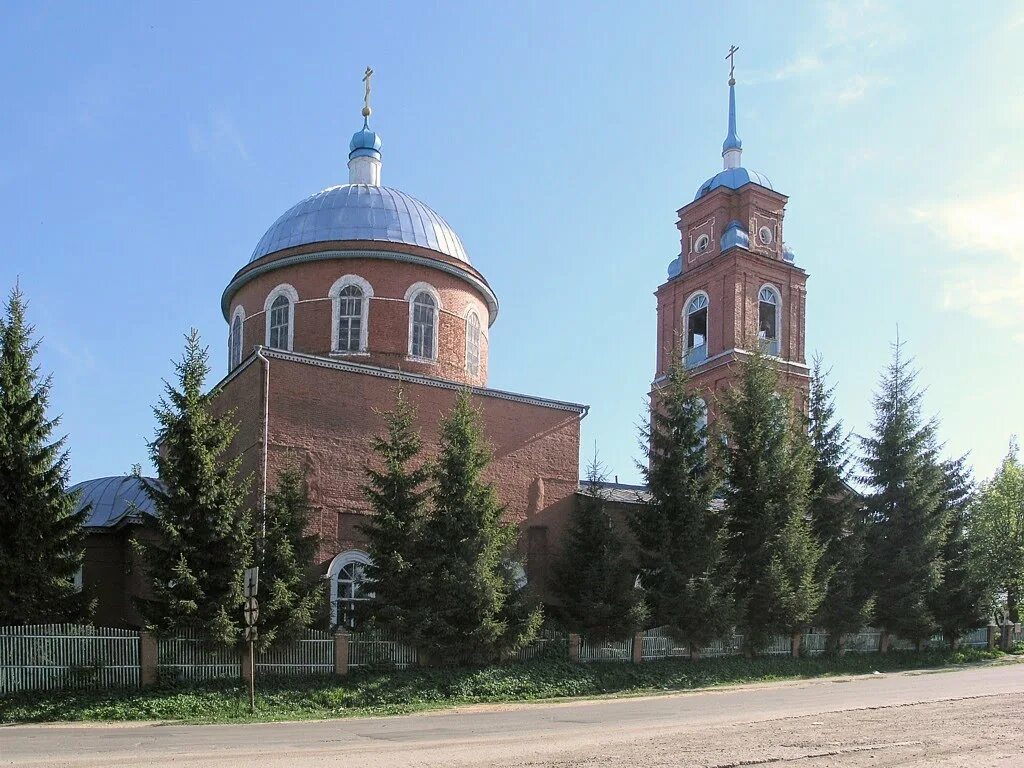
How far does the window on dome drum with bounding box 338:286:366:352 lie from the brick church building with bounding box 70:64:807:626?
1.0 inches

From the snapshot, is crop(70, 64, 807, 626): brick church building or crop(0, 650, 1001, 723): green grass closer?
crop(0, 650, 1001, 723): green grass

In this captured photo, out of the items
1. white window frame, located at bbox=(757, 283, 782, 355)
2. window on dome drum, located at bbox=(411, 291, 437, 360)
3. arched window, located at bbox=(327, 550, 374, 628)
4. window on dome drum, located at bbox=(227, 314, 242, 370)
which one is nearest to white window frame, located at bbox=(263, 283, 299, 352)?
window on dome drum, located at bbox=(227, 314, 242, 370)

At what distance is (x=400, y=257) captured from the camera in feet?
81.4

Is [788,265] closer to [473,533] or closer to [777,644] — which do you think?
[777,644]

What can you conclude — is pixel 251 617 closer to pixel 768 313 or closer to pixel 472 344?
pixel 472 344

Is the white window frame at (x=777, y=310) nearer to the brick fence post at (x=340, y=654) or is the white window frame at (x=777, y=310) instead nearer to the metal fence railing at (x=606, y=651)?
the metal fence railing at (x=606, y=651)

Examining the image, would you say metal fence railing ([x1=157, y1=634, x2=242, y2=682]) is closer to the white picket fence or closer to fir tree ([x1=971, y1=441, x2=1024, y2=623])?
the white picket fence

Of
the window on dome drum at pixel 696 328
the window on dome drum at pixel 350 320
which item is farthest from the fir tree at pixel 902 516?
the window on dome drum at pixel 350 320

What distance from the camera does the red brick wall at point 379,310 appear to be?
24.3 meters

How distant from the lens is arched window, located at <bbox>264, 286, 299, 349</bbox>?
2467 cm

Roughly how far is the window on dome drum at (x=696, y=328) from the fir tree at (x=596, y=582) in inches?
526

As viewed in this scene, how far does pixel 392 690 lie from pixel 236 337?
11.3 m

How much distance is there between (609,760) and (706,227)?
26.7 meters

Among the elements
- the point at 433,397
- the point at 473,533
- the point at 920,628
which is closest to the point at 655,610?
the point at 473,533
